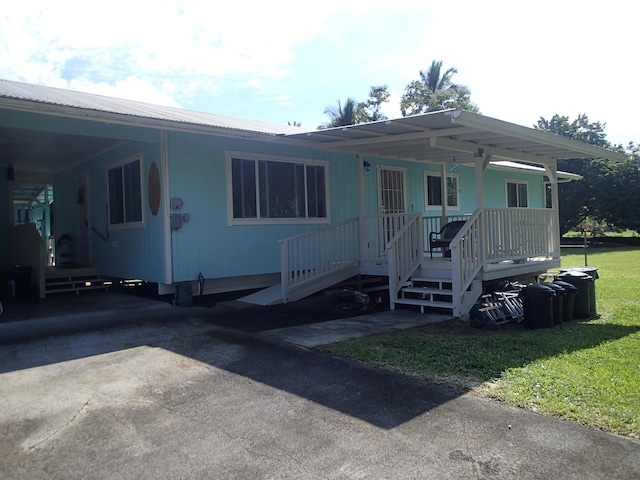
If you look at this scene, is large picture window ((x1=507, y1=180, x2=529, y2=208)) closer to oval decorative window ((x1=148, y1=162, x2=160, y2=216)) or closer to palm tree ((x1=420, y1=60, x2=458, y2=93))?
oval decorative window ((x1=148, y1=162, x2=160, y2=216))

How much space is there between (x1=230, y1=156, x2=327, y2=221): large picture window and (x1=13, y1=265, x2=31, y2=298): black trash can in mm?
4452

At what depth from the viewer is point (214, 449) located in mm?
3393

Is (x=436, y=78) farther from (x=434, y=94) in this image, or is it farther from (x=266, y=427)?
(x=266, y=427)

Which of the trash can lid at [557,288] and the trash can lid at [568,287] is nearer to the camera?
the trash can lid at [557,288]

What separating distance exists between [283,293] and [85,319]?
3.18 meters

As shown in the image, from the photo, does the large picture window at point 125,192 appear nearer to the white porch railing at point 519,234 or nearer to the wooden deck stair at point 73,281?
the wooden deck stair at point 73,281

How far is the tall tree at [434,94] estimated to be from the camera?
1312 inches

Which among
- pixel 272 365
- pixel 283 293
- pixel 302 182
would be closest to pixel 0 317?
pixel 283 293

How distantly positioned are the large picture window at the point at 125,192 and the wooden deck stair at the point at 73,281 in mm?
1225

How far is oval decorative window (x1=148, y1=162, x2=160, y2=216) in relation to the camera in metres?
8.70

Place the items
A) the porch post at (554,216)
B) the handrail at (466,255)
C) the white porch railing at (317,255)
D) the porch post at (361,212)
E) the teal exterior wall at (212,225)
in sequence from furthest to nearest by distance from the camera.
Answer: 1. the porch post at (554,216)
2. the porch post at (361,212)
3. the white porch railing at (317,255)
4. the teal exterior wall at (212,225)
5. the handrail at (466,255)

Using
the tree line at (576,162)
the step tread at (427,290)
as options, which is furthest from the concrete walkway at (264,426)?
the tree line at (576,162)

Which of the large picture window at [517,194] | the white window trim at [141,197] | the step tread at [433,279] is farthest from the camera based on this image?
the large picture window at [517,194]

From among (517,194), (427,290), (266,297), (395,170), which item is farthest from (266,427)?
(517,194)
